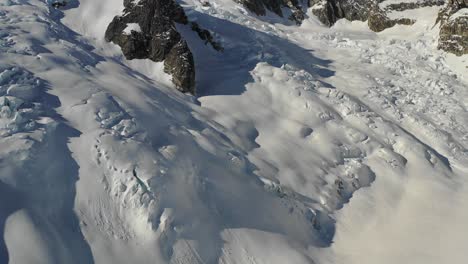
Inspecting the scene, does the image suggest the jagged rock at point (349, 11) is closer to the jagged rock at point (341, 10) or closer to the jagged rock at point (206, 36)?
the jagged rock at point (341, 10)

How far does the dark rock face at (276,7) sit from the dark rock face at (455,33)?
9.95 metres

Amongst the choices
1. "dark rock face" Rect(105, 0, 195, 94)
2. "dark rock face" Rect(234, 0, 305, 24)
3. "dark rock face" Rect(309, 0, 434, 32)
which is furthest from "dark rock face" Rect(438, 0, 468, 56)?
"dark rock face" Rect(105, 0, 195, 94)

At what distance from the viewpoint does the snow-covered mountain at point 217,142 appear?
407 inches

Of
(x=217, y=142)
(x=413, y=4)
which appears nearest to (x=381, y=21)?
(x=413, y=4)

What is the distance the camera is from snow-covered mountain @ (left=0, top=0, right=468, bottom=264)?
10328mm

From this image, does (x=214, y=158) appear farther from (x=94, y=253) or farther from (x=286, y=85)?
(x=286, y=85)

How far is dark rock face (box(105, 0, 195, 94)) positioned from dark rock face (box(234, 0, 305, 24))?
410 inches

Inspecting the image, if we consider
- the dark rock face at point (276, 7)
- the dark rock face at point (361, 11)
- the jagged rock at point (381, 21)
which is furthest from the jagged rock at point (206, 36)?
the jagged rock at point (381, 21)

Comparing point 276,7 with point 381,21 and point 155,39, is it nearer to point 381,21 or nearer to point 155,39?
point 381,21

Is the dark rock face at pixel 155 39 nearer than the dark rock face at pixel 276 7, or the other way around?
the dark rock face at pixel 155 39

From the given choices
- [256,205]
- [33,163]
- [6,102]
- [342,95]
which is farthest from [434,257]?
[6,102]

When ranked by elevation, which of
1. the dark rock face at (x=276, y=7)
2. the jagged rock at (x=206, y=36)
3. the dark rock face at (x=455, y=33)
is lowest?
the dark rock face at (x=276, y=7)

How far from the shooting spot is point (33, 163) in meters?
10.3

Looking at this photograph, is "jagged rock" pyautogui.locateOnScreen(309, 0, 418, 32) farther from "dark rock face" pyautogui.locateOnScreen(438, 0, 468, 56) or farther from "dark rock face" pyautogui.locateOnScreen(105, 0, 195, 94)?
"dark rock face" pyautogui.locateOnScreen(105, 0, 195, 94)
